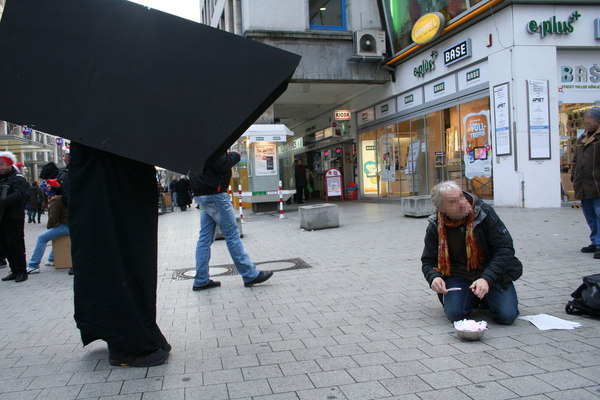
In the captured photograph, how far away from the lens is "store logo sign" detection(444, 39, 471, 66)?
13492 mm

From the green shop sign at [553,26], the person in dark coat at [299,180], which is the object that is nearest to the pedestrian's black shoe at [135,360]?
the green shop sign at [553,26]

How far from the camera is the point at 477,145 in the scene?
13703 millimetres

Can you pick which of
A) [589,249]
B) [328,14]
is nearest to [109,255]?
[589,249]

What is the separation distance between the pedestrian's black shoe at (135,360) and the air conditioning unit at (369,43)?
1579 cm

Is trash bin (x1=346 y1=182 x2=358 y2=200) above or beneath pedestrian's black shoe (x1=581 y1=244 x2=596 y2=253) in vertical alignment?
above

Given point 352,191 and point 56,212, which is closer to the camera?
point 56,212

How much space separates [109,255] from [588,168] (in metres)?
5.98

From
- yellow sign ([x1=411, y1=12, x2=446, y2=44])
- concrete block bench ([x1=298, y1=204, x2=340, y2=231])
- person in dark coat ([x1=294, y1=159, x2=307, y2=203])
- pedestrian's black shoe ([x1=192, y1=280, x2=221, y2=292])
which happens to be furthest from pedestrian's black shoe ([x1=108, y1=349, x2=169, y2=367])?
person in dark coat ([x1=294, y1=159, x2=307, y2=203])

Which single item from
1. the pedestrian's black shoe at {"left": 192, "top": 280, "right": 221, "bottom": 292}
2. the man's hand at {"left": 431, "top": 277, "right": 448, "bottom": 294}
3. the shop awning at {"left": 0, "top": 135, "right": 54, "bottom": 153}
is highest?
the shop awning at {"left": 0, "top": 135, "right": 54, "bottom": 153}

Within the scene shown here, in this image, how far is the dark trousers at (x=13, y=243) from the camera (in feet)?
21.8

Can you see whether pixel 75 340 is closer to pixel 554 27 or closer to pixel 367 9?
pixel 554 27

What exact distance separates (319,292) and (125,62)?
10.6 feet

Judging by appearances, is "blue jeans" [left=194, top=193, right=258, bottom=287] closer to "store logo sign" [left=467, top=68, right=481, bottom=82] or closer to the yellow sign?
"store logo sign" [left=467, top=68, right=481, bottom=82]

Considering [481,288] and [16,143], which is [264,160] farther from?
[481,288]
